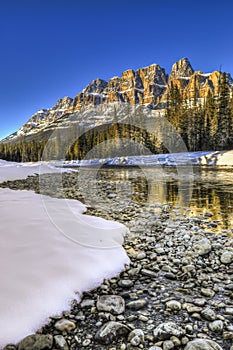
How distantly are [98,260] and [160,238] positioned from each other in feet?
6.89

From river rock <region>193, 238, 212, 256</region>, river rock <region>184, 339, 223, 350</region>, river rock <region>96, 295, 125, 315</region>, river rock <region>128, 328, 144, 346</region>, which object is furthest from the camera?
river rock <region>193, 238, 212, 256</region>

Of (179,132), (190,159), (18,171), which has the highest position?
(179,132)

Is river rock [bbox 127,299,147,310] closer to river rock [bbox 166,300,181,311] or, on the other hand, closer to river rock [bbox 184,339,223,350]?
river rock [bbox 166,300,181,311]

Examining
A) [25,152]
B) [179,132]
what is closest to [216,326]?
[179,132]

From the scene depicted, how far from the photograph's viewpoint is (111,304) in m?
2.78

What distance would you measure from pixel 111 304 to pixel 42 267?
3.95ft

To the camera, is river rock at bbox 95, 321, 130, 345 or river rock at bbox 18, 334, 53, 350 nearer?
river rock at bbox 18, 334, 53, 350

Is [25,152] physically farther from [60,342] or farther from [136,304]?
[60,342]

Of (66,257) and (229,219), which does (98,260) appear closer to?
(66,257)

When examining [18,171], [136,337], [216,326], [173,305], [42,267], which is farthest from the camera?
[18,171]

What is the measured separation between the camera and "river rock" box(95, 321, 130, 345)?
219cm

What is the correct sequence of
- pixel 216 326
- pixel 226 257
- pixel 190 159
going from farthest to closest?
1. pixel 190 159
2. pixel 226 257
3. pixel 216 326

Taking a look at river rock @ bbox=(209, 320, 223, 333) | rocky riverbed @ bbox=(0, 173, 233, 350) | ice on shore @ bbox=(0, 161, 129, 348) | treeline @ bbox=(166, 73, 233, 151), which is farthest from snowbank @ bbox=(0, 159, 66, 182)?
treeline @ bbox=(166, 73, 233, 151)

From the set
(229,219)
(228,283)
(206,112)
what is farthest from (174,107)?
(228,283)
